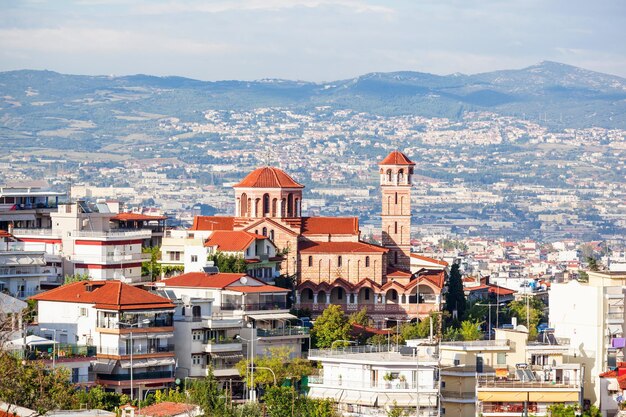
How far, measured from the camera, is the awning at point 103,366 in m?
60.2

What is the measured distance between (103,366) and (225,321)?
272 inches

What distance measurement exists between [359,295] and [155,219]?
457 inches

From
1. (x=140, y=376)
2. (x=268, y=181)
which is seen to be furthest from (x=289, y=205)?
(x=140, y=376)

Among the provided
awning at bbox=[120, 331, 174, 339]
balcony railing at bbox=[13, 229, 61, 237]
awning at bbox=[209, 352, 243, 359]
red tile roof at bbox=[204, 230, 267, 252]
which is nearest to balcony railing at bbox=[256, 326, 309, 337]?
awning at bbox=[209, 352, 243, 359]

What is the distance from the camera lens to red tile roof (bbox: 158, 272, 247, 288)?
7056 cm

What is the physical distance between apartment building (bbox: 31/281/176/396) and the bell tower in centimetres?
4397

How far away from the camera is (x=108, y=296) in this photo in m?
63.0

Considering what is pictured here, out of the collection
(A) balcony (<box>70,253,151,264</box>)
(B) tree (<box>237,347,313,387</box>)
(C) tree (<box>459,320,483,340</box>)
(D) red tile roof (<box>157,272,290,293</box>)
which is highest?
(A) balcony (<box>70,253,151,264</box>)

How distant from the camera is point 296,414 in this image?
55031mm

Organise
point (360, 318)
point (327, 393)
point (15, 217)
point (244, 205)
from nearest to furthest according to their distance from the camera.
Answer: point (327, 393) → point (15, 217) → point (360, 318) → point (244, 205)

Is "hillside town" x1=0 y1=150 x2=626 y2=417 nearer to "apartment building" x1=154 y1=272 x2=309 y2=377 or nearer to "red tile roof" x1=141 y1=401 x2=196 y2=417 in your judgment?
"apartment building" x1=154 y1=272 x2=309 y2=377

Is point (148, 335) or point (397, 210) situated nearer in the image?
point (148, 335)

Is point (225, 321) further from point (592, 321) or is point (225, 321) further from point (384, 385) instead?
point (592, 321)

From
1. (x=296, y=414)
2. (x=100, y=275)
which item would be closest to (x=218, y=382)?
(x=296, y=414)
